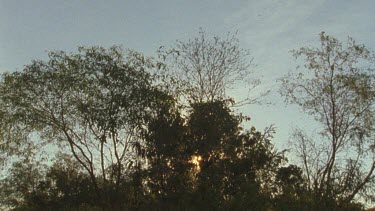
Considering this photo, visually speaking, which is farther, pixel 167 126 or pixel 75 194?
pixel 75 194

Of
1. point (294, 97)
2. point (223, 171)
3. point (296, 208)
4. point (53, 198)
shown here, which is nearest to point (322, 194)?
point (296, 208)

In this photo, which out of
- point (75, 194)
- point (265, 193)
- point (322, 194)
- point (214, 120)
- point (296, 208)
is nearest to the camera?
point (296, 208)

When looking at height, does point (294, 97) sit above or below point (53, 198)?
above

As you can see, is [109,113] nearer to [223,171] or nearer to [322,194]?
[223,171]

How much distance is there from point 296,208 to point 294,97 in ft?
55.1

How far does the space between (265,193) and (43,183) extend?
2153cm

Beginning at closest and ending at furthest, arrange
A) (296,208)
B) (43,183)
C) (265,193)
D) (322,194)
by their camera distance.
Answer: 1. (296,208)
2. (322,194)
3. (265,193)
4. (43,183)

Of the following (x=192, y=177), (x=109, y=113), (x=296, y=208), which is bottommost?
(x=296, y=208)

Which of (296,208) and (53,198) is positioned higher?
(53,198)

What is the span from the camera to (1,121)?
1251 inches

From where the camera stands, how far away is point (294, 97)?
39.2 m

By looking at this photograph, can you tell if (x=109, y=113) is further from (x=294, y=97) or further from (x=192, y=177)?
(x=294, y=97)

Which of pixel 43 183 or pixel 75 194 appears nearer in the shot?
pixel 75 194

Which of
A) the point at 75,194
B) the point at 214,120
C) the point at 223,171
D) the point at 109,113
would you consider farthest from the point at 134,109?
the point at 75,194
